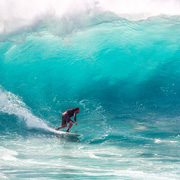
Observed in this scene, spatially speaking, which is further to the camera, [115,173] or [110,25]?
[110,25]

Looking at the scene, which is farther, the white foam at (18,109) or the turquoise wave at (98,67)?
the turquoise wave at (98,67)

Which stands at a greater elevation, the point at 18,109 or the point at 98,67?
the point at 98,67

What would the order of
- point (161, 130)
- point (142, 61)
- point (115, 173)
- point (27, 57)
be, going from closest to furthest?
point (115, 173)
point (161, 130)
point (142, 61)
point (27, 57)

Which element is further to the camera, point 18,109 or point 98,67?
point 98,67

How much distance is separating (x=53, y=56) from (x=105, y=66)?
2975mm

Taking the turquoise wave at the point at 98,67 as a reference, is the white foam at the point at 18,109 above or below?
below

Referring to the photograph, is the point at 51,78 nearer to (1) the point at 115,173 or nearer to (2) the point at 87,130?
(2) the point at 87,130

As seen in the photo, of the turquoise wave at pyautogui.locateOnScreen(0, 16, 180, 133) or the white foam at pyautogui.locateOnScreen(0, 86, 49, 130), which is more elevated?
the turquoise wave at pyautogui.locateOnScreen(0, 16, 180, 133)

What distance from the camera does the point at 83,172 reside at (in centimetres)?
558

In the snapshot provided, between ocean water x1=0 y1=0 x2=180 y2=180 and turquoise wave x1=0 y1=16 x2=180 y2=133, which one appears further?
turquoise wave x1=0 y1=16 x2=180 y2=133

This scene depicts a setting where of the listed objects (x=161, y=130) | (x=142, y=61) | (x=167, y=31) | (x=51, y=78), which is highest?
(x=167, y=31)

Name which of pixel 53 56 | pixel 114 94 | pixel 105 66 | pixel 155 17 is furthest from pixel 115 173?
pixel 155 17

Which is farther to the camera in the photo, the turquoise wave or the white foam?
the turquoise wave

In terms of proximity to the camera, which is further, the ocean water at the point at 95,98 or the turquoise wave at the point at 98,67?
the turquoise wave at the point at 98,67
